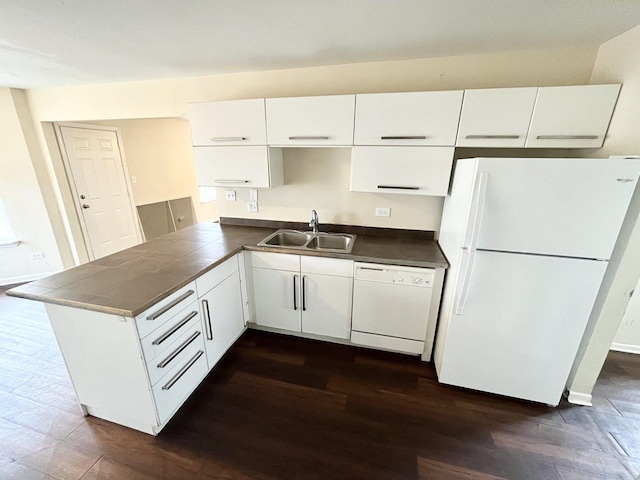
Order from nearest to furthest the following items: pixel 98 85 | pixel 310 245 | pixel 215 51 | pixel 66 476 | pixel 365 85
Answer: pixel 66 476 → pixel 215 51 → pixel 365 85 → pixel 310 245 → pixel 98 85

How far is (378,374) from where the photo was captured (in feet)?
6.45

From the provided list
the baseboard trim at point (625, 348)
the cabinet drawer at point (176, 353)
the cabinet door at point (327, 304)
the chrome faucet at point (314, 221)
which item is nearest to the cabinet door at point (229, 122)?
the chrome faucet at point (314, 221)

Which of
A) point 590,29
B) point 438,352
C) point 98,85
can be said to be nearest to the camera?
point 590,29

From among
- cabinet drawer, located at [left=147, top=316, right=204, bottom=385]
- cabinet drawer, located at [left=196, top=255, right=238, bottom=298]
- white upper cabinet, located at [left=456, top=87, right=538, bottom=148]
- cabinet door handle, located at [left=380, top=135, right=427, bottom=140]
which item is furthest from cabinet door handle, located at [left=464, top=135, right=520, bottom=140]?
cabinet drawer, located at [left=147, top=316, right=204, bottom=385]

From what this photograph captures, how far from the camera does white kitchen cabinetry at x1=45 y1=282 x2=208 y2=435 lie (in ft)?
4.32

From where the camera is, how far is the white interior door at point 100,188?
3354mm

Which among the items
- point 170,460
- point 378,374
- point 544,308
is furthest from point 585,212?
point 170,460

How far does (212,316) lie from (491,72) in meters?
2.69

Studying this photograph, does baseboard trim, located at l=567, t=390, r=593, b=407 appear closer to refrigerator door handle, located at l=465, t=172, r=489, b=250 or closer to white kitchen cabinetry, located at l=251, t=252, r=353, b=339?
refrigerator door handle, located at l=465, t=172, r=489, b=250

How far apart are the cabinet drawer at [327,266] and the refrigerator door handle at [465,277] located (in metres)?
0.76

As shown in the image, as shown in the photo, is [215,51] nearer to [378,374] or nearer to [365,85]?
[365,85]

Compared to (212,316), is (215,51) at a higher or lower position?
higher

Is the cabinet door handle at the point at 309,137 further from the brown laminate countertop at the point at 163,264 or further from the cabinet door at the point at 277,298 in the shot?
the cabinet door at the point at 277,298

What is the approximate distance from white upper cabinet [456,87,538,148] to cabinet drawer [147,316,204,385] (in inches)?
88.0
